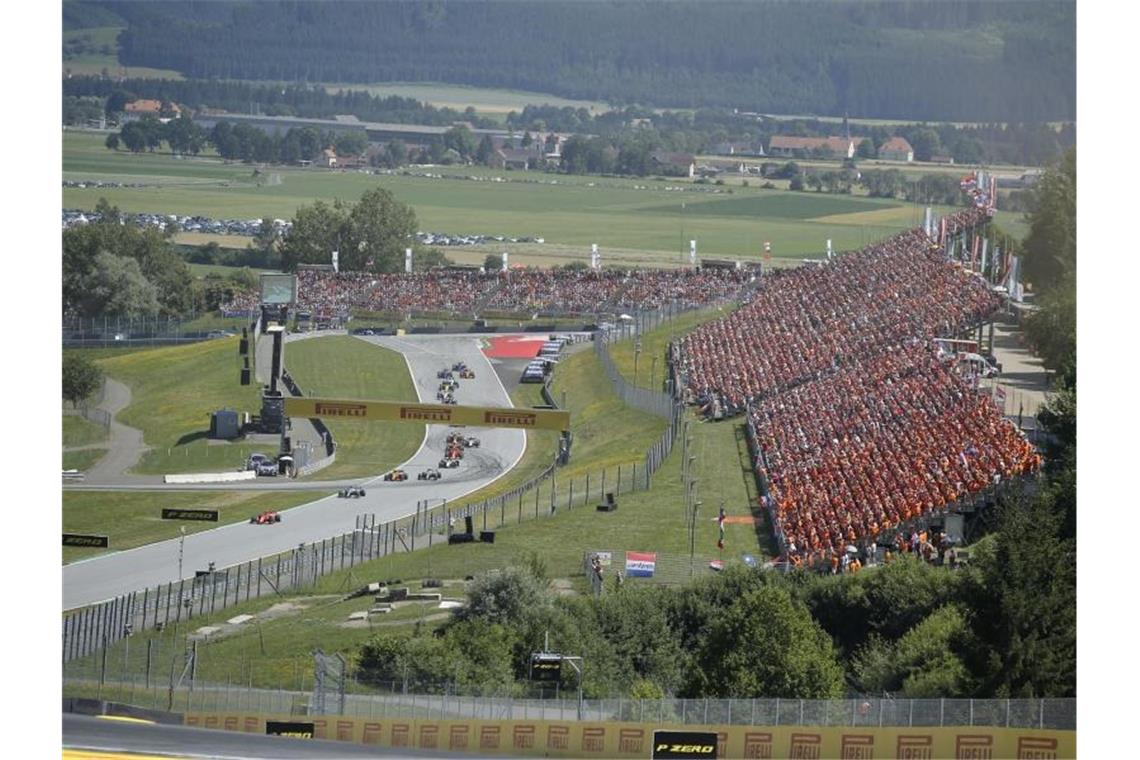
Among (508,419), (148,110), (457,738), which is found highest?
(148,110)

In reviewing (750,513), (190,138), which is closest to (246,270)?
(190,138)

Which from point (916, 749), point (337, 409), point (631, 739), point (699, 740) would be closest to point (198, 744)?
point (631, 739)

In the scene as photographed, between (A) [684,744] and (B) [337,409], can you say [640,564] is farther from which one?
(B) [337,409]

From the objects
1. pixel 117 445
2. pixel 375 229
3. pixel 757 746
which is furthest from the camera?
pixel 375 229

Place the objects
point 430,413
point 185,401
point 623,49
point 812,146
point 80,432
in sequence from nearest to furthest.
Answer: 1. point 430,413
2. point 80,432
3. point 185,401
4. point 623,49
5. point 812,146

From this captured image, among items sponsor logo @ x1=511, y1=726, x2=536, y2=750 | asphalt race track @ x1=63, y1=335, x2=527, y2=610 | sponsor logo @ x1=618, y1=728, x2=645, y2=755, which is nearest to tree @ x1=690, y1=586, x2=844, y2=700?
sponsor logo @ x1=618, y1=728, x2=645, y2=755

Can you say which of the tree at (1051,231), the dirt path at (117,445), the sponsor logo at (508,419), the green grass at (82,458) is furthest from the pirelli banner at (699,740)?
the tree at (1051,231)

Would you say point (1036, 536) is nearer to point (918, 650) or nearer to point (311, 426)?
point (918, 650)
